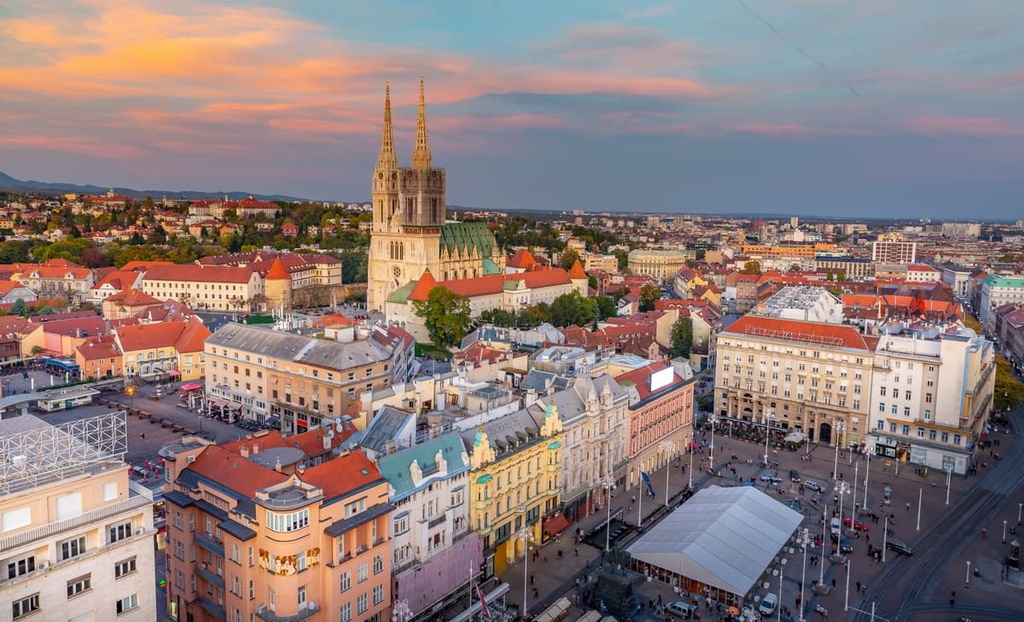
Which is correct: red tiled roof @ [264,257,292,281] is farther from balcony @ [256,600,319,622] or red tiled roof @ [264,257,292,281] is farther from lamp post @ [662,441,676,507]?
balcony @ [256,600,319,622]

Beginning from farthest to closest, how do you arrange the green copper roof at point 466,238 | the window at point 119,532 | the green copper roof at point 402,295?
the green copper roof at point 466,238
the green copper roof at point 402,295
the window at point 119,532

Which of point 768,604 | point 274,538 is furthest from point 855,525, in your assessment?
point 274,538

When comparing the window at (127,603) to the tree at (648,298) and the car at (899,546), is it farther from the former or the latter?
the tree at (648,298)

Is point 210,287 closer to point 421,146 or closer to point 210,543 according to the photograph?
point 421,146

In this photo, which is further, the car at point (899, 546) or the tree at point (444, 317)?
the tree at point (444, 317)

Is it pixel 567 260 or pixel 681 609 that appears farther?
pixel 567 260

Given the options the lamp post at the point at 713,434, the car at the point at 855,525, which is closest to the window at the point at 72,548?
the car at the point at 855,525
